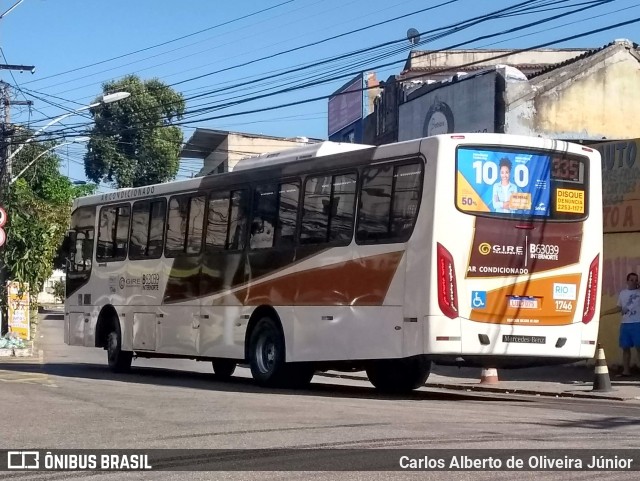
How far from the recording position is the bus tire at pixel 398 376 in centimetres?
1619

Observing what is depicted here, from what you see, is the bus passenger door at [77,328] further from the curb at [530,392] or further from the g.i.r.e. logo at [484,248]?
the g.i.r.e. logo at [484,248]

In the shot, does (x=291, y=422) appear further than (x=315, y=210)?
No

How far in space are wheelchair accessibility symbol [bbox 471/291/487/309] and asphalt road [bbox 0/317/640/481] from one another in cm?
125

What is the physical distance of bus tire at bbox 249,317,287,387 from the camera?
16.2 metres

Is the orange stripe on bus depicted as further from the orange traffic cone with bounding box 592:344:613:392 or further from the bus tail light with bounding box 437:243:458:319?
the orange traffic cone with bounding box 592:344:613:392

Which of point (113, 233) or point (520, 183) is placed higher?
point (520, 183)

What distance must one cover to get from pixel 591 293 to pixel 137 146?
49736 millimetres

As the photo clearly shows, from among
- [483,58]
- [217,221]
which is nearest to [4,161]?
[217,221]

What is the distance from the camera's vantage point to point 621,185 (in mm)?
20141

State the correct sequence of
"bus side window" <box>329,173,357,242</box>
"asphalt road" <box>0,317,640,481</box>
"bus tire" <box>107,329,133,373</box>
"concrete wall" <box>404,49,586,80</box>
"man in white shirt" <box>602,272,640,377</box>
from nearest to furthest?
1. "asphalt road" <box>0,317,640,481</box>
2. "bus side window" <box>329,173,357,242</box>
3. "man in white shirt" <box>602,272,640,377</box>
4. "bus tire" <box>107,329,133,373</box>
5. "concrete wall" <box>404,49,586,80</box>

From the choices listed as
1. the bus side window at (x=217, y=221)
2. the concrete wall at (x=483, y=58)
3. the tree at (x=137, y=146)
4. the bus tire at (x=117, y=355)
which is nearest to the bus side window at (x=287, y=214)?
the bus side window at (x=217, y=221)

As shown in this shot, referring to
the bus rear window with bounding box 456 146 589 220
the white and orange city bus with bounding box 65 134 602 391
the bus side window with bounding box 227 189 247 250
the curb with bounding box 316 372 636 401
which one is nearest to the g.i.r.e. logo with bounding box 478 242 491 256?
the white and orange city bus with bounding box 65 134 602 391

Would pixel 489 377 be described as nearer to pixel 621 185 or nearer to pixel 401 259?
pixel 621 185

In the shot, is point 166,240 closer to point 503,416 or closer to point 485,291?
point 485,291
